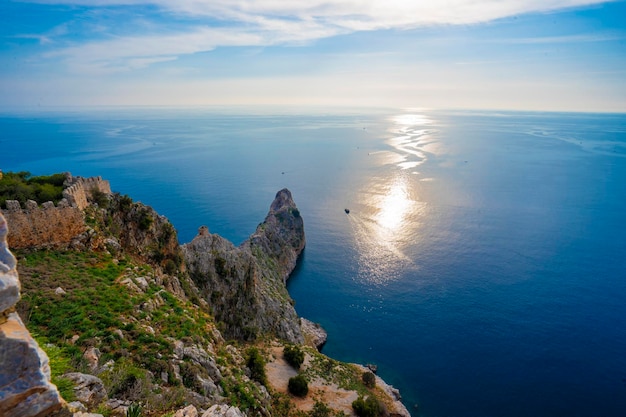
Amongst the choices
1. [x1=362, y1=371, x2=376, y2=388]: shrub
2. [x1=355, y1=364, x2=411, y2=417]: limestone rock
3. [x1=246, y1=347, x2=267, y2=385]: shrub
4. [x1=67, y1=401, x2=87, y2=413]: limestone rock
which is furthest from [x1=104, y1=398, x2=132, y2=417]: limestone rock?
[x1=362, y1=371, x2=376, y2=388]: shrub

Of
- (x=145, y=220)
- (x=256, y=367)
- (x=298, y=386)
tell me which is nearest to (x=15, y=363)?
(x=256, y=367)

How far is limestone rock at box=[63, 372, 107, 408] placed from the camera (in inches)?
426

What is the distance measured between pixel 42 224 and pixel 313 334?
163ft

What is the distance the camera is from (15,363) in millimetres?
6691

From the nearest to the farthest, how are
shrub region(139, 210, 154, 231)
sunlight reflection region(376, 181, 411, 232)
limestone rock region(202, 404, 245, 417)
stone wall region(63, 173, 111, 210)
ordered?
limestone rock region(202, 404, 245, 417), stone wall region(63, 173, 111, 210), shrub region(139, 210, 154, 231), sunlight reflection region(376, 181, 411, 232)

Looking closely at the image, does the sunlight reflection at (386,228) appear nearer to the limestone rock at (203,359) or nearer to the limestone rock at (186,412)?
the limestone rock at (203,359)

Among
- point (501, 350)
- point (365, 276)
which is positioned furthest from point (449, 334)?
point (365, 276)

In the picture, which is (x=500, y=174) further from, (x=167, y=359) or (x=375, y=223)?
(x=167, y=359)

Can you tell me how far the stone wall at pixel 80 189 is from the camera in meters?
25.3

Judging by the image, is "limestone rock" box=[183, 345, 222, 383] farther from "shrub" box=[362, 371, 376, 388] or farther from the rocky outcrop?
"shrub" box=[362, 371, 376, 388]

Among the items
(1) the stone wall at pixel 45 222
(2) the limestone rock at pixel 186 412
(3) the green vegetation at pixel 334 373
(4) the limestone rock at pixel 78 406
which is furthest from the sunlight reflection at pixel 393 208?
(4) the limestone rock at pixel 78 406

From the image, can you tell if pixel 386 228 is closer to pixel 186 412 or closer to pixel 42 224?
pixel 42 224

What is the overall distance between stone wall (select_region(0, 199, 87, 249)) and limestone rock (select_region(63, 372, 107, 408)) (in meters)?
15.4

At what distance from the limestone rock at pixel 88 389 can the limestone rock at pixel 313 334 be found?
51.1 m
